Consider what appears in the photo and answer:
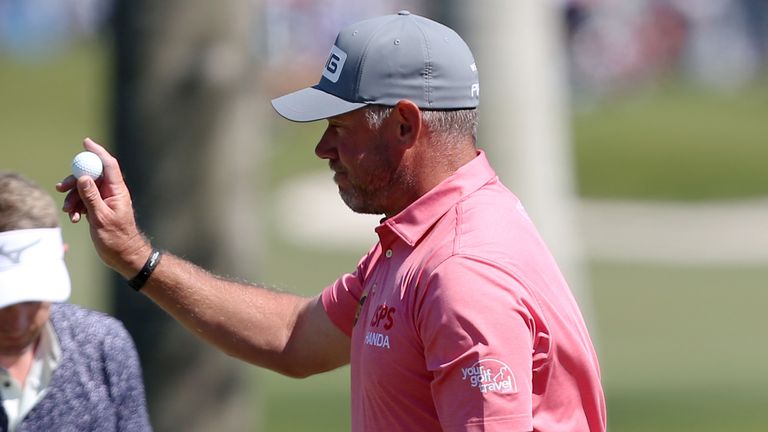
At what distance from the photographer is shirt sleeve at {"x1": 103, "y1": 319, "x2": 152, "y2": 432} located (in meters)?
4.46

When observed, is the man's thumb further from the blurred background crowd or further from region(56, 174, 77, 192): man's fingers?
the blurred background crowd

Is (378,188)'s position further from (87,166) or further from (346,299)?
(87,166)

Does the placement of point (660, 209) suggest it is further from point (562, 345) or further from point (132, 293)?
point (562, 345)

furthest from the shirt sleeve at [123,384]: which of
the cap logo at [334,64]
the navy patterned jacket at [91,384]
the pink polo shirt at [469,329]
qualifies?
the cap logo at [334,64]

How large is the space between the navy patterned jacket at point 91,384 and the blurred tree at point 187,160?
4.92 meters

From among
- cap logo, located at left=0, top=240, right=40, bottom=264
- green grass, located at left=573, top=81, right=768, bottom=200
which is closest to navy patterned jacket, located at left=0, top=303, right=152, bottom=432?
cap logo, located at left=0, top=240, right=40, bottom=264

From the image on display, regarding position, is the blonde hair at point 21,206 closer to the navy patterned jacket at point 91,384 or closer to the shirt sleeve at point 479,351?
the navy patterned jacket at point 91,384

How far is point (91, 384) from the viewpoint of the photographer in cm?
443

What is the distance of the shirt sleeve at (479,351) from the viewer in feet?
12.4

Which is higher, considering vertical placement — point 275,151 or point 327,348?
point 327,348

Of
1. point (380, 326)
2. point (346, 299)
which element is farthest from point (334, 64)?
point (346, 299)

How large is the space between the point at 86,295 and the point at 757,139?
864 inches

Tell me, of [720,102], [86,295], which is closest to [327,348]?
[86,295]

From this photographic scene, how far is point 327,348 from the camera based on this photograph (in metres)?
5.00
